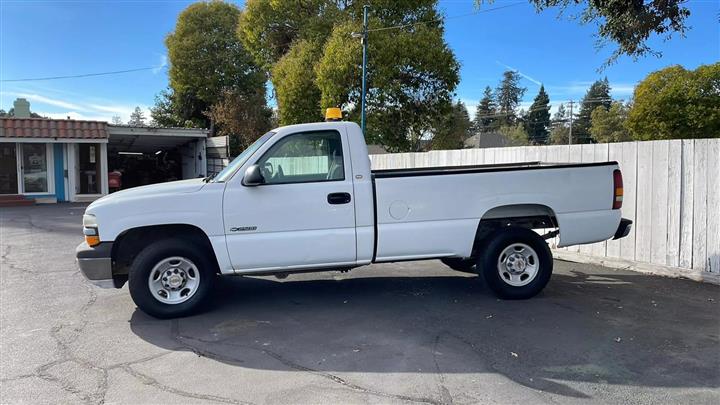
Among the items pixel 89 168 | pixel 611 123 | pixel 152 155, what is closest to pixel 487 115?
pixel 611 123

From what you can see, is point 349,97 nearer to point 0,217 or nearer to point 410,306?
point 0,217

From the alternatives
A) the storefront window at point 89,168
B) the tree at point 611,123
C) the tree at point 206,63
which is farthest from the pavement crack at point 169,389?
the tree at point 611,123

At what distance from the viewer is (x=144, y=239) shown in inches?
219

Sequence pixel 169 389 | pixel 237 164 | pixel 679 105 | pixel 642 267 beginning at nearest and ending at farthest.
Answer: pixel 169 389
pixel 237 164
pixel 642 267
pixel 679 105

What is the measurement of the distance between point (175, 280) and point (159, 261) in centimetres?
29

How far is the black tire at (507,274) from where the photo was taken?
19.0ft

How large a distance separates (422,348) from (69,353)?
321 cm

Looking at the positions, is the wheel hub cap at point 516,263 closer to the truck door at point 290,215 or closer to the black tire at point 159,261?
the truck door at point 290,215

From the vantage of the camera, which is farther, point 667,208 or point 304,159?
point 667,208

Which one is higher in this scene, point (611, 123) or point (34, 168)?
point (611, 123)

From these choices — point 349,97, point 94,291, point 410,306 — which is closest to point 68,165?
point 349,97

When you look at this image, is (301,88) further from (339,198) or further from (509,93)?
(509,93)

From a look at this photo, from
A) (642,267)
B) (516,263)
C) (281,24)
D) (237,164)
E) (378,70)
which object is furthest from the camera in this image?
(281,24)

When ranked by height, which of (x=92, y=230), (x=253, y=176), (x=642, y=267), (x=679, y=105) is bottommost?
(x=642, y=267)
